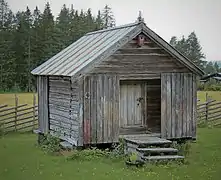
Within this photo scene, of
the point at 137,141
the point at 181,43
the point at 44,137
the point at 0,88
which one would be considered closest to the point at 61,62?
the point at 44,137

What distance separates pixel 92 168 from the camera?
1368 centimetres

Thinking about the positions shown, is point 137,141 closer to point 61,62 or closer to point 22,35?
point 61,62

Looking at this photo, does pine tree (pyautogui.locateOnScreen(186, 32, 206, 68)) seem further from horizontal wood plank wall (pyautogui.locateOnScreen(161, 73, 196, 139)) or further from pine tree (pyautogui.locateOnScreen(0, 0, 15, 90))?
horizontal wood plank wall (pyautogui.locateOnScreen(161, 73, 196, 139))

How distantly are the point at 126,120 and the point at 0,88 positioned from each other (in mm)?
30540

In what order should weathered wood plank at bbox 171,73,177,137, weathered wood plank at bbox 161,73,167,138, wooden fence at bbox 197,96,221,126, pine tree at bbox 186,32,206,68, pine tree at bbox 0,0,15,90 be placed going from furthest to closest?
pine tree at bbox 186,32,206,68 < pine tree at bbox 0,0,15,90 < wooden fence at bbox 197,96,221,126 < weathered wood plank at bbox 171,73,177,137 < weathered wood plank at bbox 161,73,167,138

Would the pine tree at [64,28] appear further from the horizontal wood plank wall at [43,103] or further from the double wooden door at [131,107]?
the double wooden door at [131,107]

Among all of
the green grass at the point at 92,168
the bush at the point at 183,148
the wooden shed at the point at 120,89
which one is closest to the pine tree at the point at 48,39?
the wooden shed at the point at 120,89

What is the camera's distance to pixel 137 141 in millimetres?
15461

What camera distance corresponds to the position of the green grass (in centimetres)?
1266

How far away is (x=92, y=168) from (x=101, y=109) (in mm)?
3021

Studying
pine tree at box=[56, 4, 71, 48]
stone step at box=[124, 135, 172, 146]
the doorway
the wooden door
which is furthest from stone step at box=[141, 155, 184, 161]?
pine tree at box=[56, 4, 71, 48]

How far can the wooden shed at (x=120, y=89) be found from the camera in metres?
16.0

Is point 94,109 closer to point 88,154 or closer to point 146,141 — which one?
point 88,154

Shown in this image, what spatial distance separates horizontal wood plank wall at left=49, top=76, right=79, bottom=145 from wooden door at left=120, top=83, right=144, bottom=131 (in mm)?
2006
